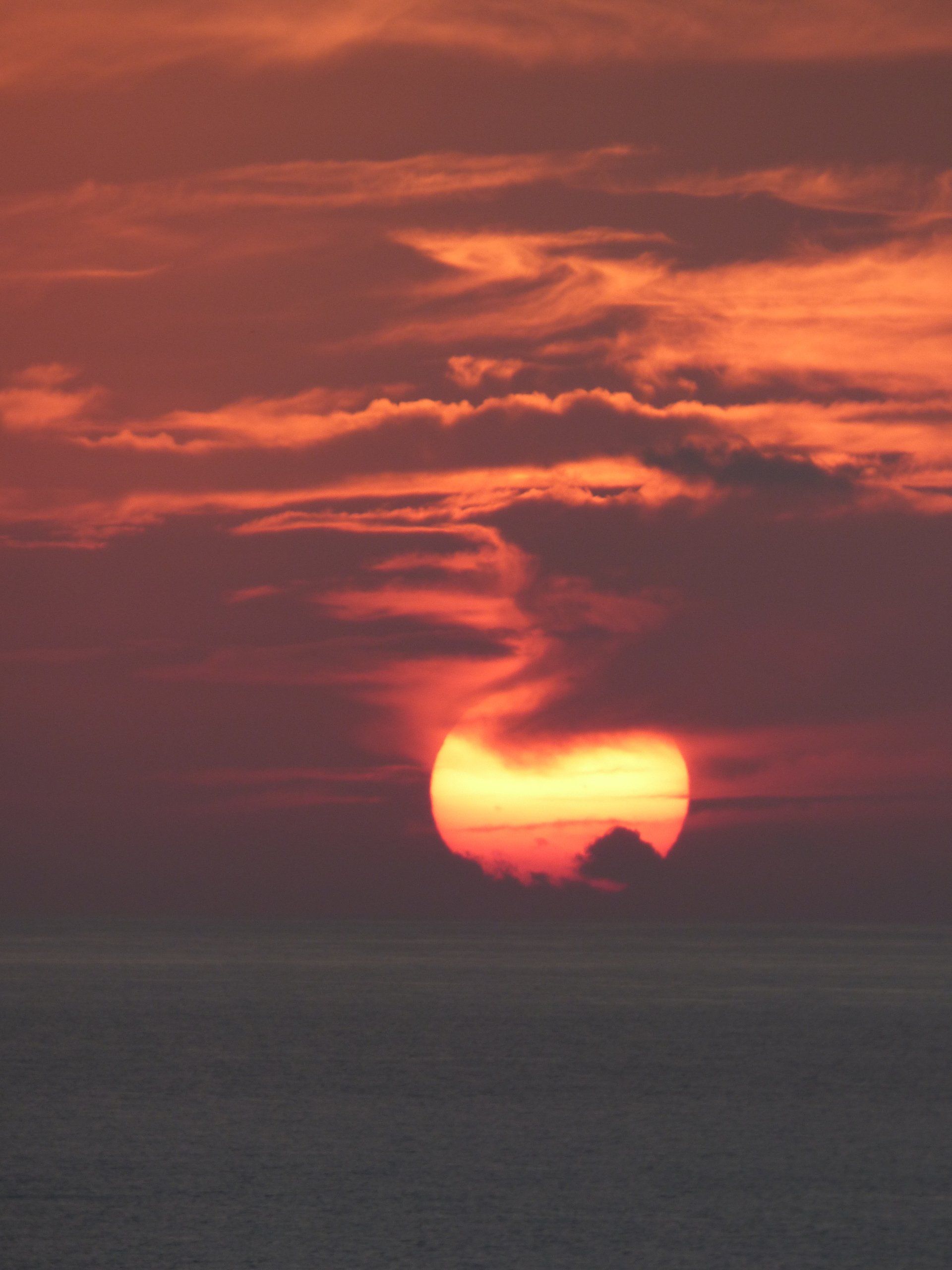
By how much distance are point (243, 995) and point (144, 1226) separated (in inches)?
4992

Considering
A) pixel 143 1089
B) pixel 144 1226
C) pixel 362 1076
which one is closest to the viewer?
pixel 144 1226

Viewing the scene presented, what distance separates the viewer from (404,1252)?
94.2 ft

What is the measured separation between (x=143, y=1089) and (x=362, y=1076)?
34.1ft

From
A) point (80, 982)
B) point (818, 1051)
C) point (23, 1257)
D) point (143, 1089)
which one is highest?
point (80, 982)

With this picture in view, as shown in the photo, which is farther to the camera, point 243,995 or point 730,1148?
point 243,995

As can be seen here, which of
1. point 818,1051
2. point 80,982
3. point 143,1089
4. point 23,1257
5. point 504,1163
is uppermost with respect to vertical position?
point 80,982

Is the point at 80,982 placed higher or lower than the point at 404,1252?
higher

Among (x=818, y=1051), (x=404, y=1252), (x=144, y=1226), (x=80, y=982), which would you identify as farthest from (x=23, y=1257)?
(x=80, y=982)

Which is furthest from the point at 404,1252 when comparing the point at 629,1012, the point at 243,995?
the point at 243,995

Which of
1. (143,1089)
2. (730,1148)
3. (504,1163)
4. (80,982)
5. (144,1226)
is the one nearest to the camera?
(144,1226)

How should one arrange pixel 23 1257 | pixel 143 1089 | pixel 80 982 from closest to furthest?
pixel 23 1257
pixel 143 1089
pixel 80 982

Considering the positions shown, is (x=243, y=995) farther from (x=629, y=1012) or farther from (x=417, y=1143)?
(x=417, y=1143)

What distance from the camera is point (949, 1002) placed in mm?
159125

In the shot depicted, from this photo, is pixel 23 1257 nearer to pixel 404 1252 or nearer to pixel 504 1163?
pixel 404 1252
